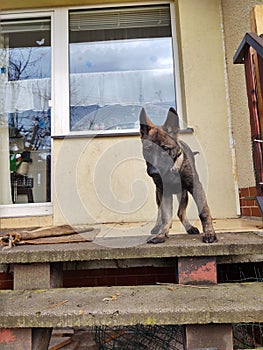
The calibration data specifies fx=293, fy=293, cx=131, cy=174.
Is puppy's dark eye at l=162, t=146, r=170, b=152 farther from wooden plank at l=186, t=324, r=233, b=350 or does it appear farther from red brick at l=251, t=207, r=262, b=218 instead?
red brick at l=251, t=207, r=262, b=218

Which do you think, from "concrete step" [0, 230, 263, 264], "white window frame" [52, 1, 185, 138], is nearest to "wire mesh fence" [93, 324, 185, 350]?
"concrete step" [0, 230, 263, 264]

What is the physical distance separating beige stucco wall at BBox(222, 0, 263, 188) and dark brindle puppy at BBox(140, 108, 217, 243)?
1.17 m

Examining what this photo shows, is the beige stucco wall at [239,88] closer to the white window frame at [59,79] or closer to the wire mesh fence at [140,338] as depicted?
the white window frame at [59,79]

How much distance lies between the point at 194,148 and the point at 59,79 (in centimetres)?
149

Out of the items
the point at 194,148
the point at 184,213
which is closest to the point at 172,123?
the point at 184,213

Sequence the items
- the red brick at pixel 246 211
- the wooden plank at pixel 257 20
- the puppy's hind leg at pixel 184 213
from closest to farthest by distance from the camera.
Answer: the puppy's hind leg at pixel 184 213
the wooden plank at pixel 257 20
the red brick at pixel 246 211

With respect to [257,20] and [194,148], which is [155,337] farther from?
[257,20]

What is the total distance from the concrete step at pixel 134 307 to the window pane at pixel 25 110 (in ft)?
6.03

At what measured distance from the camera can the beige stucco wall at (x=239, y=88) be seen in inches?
93.8

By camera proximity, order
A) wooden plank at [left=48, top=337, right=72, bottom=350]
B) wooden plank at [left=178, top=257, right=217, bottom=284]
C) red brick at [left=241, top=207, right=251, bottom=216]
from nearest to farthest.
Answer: wooden plank at [left=178, top=257, right=217, bottom=284], wooden plank at [left=48, top=337, right=72, bottom=350], red brick at [left=241, top=207, right=251, bottom=216]

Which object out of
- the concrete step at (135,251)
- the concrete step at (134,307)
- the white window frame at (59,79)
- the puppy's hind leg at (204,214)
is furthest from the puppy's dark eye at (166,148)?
the white window frame at (59,79)

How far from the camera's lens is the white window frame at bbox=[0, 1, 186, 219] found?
275cm

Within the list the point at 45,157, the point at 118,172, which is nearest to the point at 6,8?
the point at 45,157

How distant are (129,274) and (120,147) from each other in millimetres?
1229
